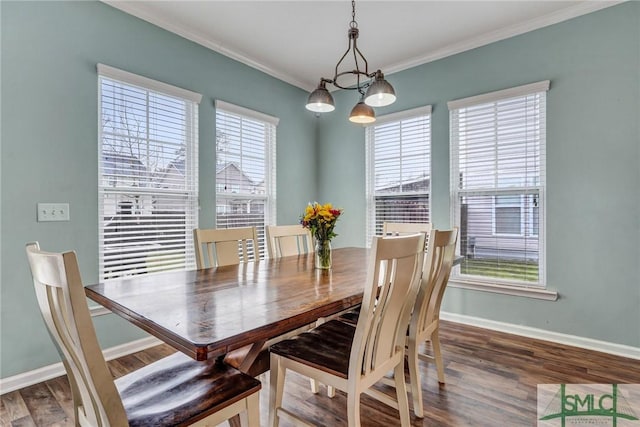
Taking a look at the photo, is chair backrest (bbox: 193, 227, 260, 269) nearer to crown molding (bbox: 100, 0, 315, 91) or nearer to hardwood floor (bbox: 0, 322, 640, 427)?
hardwood floor (bbox: 0, 322, 640, 427)

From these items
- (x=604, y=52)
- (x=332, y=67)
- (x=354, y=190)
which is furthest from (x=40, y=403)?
(x=604, y=52)

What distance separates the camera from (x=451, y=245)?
6.35 ft

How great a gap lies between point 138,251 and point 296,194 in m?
2.02

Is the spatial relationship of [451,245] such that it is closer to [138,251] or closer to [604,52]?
[604,52]

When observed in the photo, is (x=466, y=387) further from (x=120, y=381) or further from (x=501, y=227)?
(x=120, y=381)

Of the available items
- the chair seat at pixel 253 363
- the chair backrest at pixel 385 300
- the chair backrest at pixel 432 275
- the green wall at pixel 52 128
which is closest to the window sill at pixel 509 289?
the chair backrest at pixel 432 275

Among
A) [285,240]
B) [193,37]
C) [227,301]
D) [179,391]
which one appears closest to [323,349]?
[227,301]

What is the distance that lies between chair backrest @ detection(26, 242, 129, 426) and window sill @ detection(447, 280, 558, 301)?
3110mm

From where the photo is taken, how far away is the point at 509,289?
3012 millimetres

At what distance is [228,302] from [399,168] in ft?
9.66

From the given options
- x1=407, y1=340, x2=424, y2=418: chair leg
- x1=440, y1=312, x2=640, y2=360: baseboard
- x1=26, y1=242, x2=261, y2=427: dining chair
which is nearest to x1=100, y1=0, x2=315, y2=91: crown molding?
x1=26, y1=242, x2=261, y2=427: dining chair

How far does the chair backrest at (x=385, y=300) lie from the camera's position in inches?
47.9

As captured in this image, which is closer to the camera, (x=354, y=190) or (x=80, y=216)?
(x=80, y=216)

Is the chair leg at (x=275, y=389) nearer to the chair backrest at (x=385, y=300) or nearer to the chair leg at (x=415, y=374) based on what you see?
the chair backrest at (x=385, y=300)
